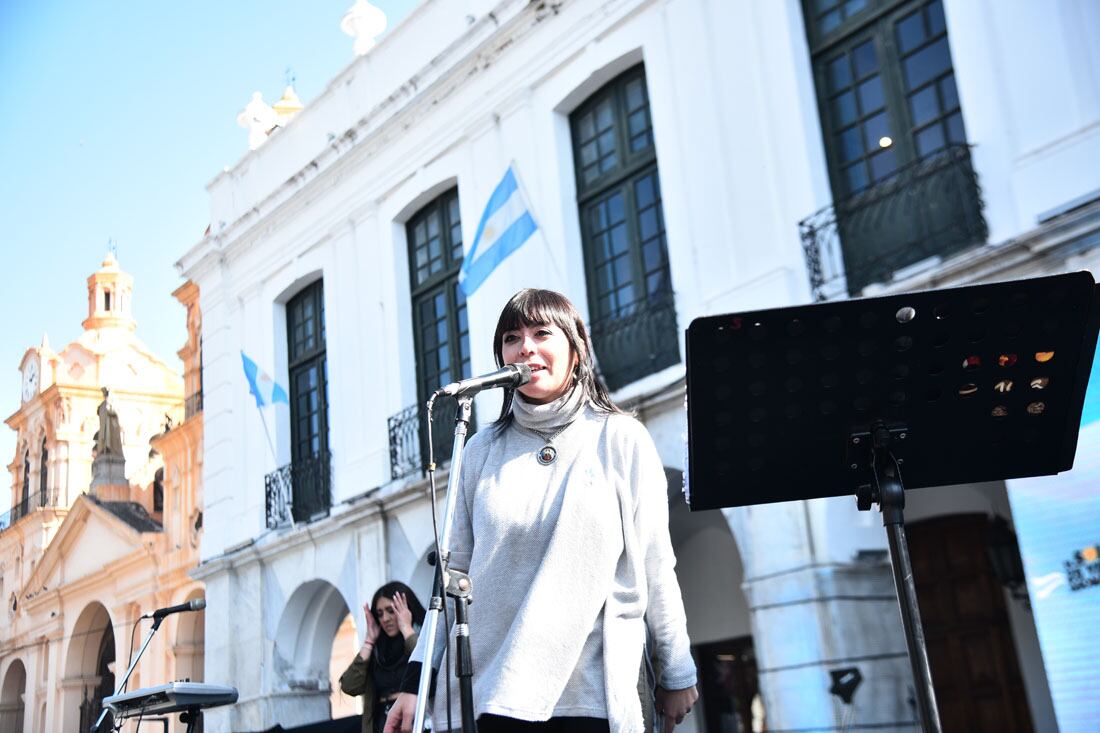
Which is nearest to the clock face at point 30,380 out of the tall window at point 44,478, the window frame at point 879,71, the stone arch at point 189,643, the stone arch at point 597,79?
the tall window at point 44,478

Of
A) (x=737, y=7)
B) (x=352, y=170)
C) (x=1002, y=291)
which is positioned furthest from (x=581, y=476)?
(x=352, y=170)

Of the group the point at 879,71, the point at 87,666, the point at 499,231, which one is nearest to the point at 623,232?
the point at 499,231

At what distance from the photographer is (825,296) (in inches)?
356

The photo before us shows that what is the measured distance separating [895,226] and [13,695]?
3265 centimetres

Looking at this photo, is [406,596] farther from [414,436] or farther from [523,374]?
[414,436]

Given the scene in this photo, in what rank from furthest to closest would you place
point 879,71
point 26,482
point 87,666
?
point 26,482
point 87,666
point 879,71

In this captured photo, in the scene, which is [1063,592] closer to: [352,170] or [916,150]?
[916,150]

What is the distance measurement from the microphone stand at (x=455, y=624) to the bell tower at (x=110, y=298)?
135ft

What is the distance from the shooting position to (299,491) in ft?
49.6

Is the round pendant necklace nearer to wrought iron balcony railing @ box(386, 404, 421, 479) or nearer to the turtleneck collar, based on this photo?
the turtleneck collar

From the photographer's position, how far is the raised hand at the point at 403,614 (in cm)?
661

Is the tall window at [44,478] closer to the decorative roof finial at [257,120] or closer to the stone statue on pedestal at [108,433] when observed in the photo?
the stone statue on pedestal at [108,433]

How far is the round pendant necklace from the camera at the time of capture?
10.5 feet

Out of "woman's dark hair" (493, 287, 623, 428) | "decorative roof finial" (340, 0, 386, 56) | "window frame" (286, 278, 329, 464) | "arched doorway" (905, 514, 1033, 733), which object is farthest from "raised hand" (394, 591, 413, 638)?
"decorative roof finial" (340, 0, 386, 56)
